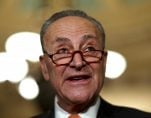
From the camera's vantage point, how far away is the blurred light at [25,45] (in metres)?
1.50

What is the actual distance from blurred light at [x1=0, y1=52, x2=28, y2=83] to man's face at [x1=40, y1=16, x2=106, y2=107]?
14.3 inches

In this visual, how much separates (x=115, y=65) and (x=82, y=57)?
421 mm

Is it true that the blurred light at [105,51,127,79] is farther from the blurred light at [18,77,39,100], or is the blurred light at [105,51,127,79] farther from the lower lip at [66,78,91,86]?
the lower lip at [66,78,91,86]

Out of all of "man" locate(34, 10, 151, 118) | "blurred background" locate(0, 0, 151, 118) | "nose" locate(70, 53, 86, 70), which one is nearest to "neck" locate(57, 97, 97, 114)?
"man" locate(34, 10, 151, 118)

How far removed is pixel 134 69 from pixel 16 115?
Answer: 0.49 meters

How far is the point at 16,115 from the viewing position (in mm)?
1483

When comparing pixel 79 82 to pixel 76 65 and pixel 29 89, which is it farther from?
pixel 29 89

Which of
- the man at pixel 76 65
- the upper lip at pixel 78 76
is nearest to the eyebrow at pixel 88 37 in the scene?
the man at pixel 76 65

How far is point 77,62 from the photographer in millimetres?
1057

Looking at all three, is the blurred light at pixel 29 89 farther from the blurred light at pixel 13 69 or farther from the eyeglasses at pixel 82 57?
the eyeglasses at pixel 82 57

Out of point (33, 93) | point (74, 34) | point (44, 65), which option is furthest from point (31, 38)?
point (74, 34)

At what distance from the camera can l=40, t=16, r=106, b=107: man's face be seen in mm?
1072

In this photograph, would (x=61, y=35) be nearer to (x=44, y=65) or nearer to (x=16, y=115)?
(x=44, y=65)

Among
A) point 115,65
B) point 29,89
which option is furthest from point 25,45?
point 115,65
